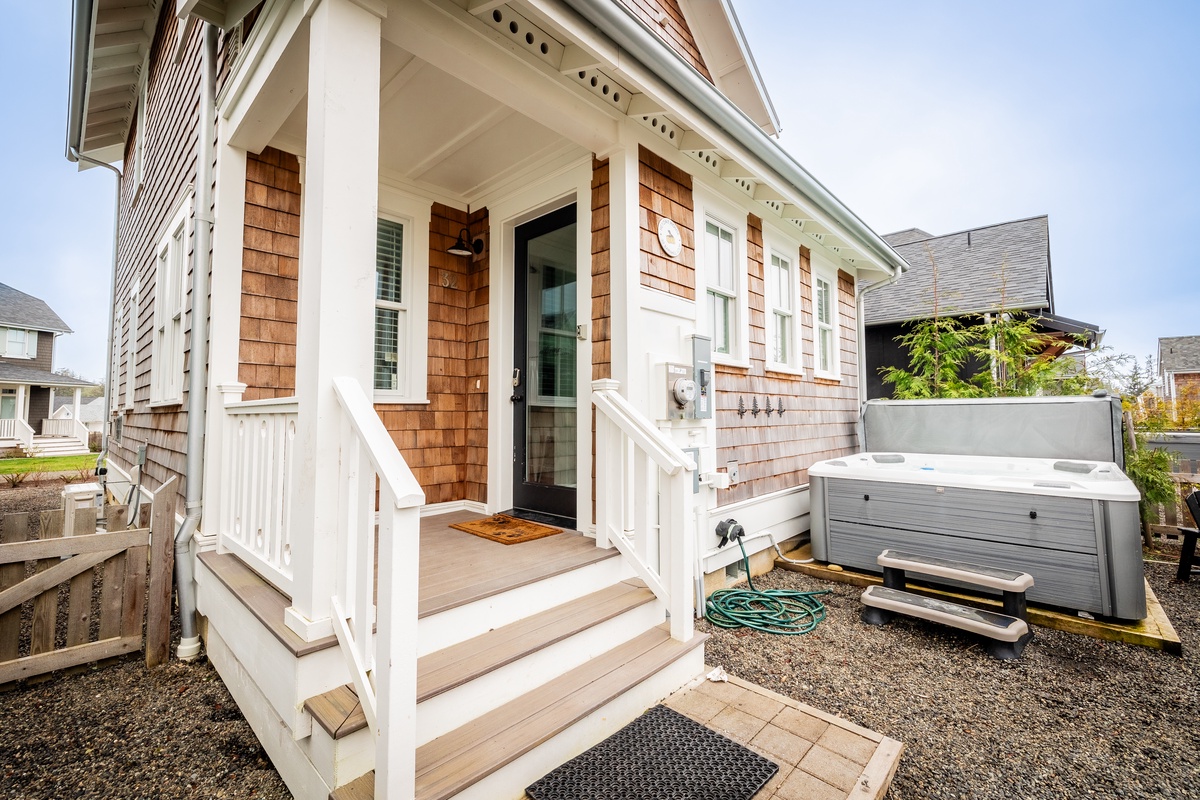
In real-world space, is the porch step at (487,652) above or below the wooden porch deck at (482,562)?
below

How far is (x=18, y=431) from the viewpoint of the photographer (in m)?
15.0

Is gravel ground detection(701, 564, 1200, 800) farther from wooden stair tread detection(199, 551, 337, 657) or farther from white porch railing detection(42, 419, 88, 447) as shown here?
white porch railing detection(42, 419, 88, 447)

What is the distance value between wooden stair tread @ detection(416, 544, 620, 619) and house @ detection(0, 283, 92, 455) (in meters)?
18.9

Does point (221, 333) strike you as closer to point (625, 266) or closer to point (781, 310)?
point (625, 266)

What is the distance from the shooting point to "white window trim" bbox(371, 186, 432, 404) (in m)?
3.68

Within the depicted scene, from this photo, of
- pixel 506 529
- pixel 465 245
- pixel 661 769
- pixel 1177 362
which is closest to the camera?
pixel 661 769

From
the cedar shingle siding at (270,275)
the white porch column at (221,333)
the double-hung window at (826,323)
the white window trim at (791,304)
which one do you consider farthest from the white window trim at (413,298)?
the double-hung window at (826,323)

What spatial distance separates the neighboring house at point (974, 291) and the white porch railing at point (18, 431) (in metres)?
21.3

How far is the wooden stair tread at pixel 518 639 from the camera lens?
1.69 m

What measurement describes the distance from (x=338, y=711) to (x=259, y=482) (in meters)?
1.20

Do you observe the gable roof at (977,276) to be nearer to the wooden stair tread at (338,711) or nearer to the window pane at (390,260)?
the window pane at (390,260)

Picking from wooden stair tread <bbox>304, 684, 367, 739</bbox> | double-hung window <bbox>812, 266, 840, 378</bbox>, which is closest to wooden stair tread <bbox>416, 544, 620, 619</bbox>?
wooden stair tread <bbox>304, 684, 367, 739</bbox>

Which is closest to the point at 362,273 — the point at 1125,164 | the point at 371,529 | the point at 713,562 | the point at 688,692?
the point at 371,529

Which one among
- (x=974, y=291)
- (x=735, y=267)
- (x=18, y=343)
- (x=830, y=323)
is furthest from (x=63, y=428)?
(x=974, y=291)
